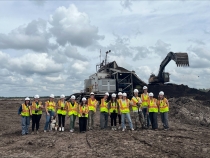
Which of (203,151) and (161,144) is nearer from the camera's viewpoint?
(203,151)

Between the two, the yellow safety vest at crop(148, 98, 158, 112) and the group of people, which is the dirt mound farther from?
the yellow safety vest at crop(148, 98, 158, 112)

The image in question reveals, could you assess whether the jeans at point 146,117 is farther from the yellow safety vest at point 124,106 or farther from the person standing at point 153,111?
the yellow safety vest at point 124,106

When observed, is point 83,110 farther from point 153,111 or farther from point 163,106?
point 163,106

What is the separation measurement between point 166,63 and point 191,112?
9138mm

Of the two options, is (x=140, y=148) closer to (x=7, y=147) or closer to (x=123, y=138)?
(x=123, y=138)

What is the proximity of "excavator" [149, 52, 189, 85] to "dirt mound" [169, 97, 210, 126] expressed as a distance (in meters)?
4.31

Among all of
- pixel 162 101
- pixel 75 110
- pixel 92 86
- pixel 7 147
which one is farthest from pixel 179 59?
pixel 7 147

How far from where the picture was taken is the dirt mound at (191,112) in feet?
60.2

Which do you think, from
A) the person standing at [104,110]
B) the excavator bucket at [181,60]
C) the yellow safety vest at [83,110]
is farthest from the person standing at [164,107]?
the excavator bucket at [181,60]

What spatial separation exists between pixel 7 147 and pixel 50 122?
3.59m

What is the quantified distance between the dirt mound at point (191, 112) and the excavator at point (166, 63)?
4306 mm

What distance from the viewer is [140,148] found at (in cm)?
923

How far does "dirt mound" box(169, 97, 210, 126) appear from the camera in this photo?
18.4m

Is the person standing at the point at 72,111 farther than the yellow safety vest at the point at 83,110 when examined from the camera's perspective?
Yes
